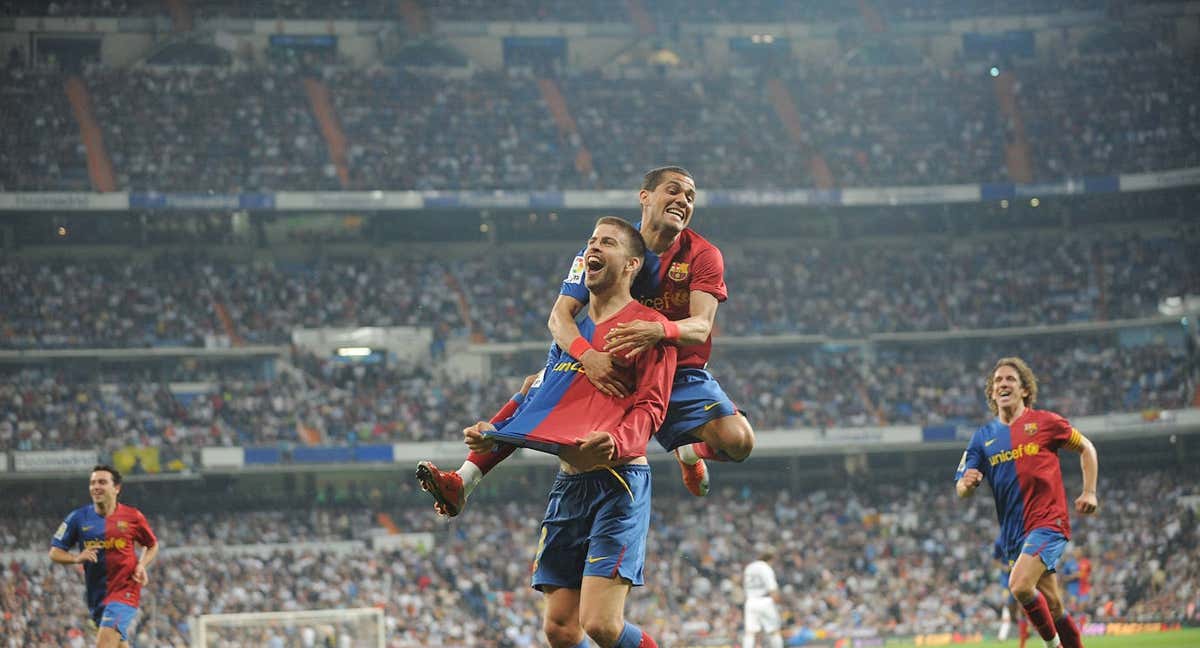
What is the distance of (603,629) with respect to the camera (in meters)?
7.63

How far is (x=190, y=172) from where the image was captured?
4522 centimetres

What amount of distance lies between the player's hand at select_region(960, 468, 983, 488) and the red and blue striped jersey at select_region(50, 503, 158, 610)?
8.42 metres

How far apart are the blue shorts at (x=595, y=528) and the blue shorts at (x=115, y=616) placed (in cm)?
751

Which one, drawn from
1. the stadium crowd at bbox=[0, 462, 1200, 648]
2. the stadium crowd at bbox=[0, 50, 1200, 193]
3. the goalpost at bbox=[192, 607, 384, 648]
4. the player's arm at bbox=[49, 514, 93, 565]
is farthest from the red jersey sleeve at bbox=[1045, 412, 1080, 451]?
the stadium crowd at bbox=[0, 50, 1200, 193]

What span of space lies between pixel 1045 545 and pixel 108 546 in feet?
30.9

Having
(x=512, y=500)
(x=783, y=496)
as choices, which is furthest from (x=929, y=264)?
(x=512, y=500)

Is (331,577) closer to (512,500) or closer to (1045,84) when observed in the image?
(512,500)

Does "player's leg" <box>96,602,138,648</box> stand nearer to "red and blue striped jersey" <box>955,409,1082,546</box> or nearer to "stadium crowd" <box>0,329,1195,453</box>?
"red and blue striped jersey" <box>955,409,1082,546</box>

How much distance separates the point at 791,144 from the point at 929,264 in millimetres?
6817

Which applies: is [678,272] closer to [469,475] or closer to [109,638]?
[469,475]

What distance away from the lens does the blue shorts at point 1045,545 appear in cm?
1170

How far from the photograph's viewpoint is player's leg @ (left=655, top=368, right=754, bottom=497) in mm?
9086

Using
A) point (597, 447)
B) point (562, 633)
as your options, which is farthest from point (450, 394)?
point (597, 447)

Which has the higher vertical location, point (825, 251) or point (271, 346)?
point (825, 251)
